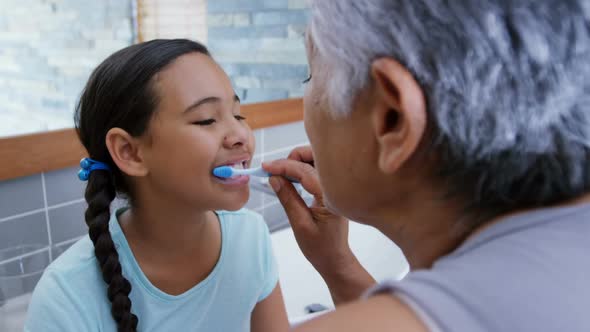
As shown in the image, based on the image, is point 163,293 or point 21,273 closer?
point 163,293

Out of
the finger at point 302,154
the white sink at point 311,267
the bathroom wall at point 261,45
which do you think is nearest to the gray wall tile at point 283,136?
the bathroom wall at point 261,45

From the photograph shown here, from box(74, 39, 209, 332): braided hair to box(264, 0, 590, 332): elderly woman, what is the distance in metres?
0.39

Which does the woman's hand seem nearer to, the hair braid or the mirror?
the hair braid

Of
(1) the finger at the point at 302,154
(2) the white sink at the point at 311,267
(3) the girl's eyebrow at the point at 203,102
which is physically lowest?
(2) the white sink at the point at 311,267

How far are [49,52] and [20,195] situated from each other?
395mm

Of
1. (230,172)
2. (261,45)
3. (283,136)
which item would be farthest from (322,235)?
(261,45)

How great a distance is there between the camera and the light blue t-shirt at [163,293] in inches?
28.0

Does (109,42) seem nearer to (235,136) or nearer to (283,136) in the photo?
(283,136)

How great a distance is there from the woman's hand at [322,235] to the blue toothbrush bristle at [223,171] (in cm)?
8

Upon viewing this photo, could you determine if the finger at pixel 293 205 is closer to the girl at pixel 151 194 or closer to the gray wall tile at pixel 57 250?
the girl at pixel 151 194

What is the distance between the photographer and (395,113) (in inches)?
15.4

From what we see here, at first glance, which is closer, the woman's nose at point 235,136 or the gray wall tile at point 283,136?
the woman's nose at point 235,136

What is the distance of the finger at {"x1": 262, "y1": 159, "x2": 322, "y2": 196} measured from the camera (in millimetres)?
718

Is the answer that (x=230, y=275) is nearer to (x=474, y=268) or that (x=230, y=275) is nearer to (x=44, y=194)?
(x=44, y=194)
